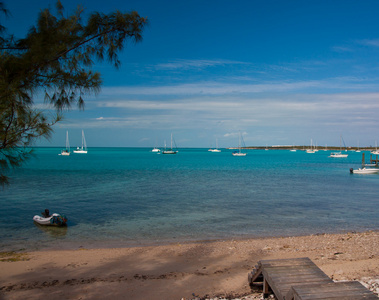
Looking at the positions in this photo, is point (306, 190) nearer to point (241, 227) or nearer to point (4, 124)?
point (241, 227)

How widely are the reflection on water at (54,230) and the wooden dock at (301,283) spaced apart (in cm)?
1078

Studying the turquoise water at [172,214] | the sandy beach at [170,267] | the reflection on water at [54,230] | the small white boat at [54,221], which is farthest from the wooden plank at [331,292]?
the small white boat at [54,221]

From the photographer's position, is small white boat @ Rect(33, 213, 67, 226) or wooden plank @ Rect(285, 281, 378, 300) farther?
small white boat @ Rect(33, 213, 67, 226)

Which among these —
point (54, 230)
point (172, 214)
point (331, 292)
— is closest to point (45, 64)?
point (331, 292)

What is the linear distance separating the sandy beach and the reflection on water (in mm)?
3019

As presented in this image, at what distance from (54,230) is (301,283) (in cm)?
1334

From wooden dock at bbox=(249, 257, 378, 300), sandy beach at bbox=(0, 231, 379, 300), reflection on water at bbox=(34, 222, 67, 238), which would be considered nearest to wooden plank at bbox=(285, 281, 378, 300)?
wooden dock at bbox=(249, 257, 378, 300)

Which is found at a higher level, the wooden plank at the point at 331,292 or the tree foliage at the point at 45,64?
the tree foliage at the point at 45,64

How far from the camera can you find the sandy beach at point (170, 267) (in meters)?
8.03

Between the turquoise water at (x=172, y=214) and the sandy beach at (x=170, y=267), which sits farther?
the turquoise water at (x=172, y=214)

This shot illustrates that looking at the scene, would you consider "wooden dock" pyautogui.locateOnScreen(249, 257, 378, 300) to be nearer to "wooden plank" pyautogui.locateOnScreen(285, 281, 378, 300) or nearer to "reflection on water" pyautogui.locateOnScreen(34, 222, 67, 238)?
"wooden plank" pyautogui.locateOnScreen(285, 281, 378, 300)

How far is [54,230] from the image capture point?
15797 millimetres

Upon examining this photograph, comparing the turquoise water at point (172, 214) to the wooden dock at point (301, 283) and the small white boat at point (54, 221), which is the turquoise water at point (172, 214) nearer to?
the small white boat at point (54, 221)

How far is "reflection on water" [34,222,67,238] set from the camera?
15091 mm
